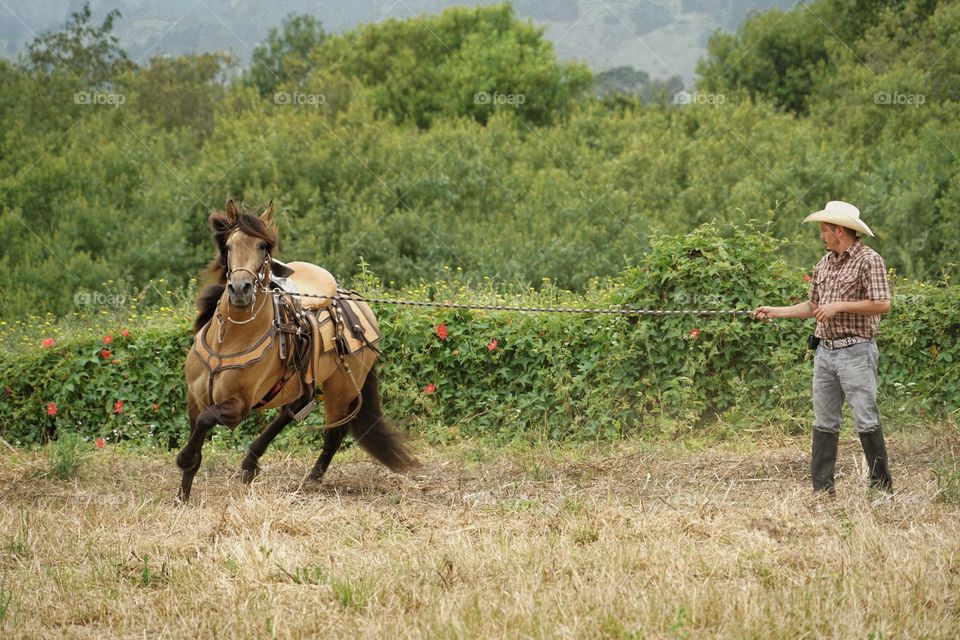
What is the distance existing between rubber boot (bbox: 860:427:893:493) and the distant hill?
Answer: 124 ft

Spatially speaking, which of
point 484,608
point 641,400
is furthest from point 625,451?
point 484,608

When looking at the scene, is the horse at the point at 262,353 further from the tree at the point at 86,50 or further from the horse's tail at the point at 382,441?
the tree at the point at 86,50

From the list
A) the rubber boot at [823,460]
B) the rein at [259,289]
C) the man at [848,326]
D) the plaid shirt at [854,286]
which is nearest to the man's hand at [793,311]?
the man at [848,326]

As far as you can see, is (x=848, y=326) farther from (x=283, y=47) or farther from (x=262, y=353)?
(x=283, y=47)

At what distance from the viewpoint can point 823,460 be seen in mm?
6781

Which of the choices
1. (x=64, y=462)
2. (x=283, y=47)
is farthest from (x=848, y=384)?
(x=283, y=47)

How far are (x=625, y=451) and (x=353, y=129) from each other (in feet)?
62.6

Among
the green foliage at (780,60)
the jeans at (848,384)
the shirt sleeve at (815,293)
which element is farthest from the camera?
the green foliage at (780,60)

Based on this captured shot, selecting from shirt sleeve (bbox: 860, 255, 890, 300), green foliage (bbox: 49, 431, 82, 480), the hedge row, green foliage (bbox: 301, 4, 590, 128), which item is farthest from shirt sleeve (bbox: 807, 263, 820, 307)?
green foliage (bbox: 301, 4, 590, 128)

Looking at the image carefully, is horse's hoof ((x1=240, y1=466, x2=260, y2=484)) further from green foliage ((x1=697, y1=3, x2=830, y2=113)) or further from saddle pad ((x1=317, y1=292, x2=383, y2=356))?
green foliage ((x1=697, y1=3, x2=830, y2=113))

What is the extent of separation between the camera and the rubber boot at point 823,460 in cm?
675

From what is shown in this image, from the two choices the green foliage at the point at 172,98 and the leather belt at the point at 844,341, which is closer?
the leather belt at the point at 844,341

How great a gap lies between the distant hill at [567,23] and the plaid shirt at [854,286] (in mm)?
37485

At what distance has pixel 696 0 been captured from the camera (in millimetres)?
61781
